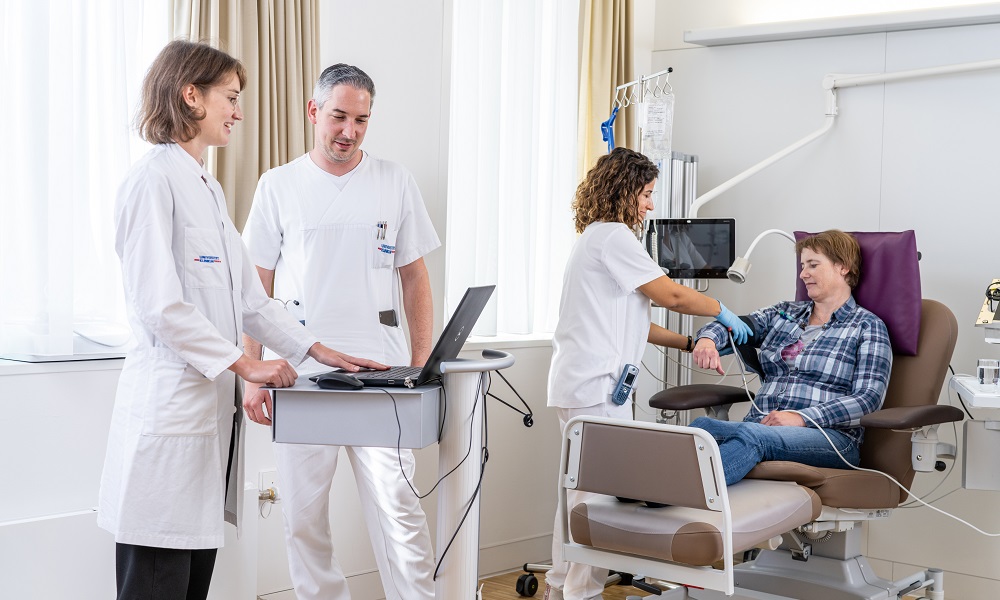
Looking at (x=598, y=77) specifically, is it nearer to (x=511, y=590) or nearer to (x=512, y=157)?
(x=512, y=157)

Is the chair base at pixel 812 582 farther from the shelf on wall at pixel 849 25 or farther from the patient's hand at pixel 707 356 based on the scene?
the shelf on wall at pixel 849 25

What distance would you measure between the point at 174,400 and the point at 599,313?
1446 millimetres

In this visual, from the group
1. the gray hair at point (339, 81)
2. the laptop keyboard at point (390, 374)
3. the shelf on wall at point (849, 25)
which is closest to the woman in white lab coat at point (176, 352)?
the laptop keyboard at point (390, 374)

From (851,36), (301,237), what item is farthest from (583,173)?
(301,237)

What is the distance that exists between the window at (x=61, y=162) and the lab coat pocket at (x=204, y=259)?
0.72m

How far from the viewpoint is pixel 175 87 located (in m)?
1.96

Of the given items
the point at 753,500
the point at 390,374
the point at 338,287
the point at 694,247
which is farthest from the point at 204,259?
Answer: the point at 694,247

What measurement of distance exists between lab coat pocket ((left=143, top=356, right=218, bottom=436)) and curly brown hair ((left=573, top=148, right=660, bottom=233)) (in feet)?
4.94

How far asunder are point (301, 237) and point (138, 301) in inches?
29.5

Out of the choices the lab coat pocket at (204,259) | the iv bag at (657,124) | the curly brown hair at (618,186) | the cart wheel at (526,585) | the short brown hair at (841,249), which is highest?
the iv bag at (657,124)

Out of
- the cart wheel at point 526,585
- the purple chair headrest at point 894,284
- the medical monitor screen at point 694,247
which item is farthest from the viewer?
the medical monitor screen at point 694,247

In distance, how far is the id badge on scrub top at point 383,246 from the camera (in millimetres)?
2613

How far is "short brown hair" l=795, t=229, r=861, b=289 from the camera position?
129 inches

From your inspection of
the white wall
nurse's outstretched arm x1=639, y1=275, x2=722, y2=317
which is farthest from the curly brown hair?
the white wall
